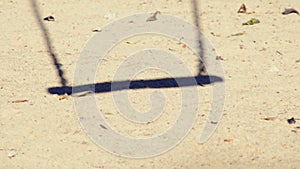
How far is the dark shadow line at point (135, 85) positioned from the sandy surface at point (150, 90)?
68mm

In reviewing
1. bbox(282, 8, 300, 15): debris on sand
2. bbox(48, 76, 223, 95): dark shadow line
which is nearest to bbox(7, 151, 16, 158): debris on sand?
bbox(48, 76, 223, 95): dark shadow line

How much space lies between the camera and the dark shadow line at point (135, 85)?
5.61 meters

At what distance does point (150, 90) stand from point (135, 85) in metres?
0.13

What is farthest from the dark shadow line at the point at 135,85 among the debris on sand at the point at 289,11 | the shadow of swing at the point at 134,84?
the debris on sand at the point at 289,11

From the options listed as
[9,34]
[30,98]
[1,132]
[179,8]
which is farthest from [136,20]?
[1,132]

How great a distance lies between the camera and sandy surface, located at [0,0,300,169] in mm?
4832

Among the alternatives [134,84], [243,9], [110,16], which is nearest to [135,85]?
[134,84]

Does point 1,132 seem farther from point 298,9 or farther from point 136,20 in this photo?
point 298,9

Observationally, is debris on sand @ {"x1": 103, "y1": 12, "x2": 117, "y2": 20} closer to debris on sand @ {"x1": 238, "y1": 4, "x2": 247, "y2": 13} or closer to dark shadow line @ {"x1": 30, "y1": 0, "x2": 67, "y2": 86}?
dark shadow line @ {"x1": 30, "y1": 0, "x2": 67, "y2": 86}

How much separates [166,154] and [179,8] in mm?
2365

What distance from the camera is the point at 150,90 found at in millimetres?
5594

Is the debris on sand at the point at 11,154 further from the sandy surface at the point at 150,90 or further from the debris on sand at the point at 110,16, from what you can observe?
the debris on sand at the point at 110,16

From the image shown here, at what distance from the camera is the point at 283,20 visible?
6.69 metres

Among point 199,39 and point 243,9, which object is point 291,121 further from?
point 243,9
